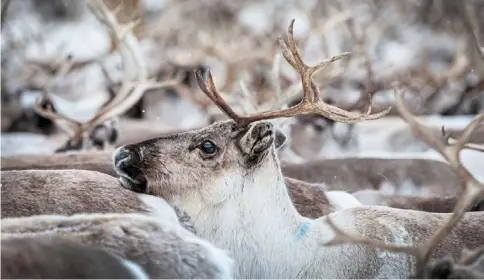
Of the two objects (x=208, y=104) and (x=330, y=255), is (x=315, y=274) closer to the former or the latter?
(x=330, y=255)

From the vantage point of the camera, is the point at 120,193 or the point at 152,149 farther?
the point at 120,193

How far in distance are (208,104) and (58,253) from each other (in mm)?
6217

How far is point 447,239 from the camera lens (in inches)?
123

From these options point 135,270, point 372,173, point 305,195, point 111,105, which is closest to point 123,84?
point 111,105

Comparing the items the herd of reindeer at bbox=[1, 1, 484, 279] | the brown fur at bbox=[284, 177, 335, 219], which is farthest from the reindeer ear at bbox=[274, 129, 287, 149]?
the brown fur at bbox=[284, 177, 335, 219]

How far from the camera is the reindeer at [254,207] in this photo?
9.77 ft

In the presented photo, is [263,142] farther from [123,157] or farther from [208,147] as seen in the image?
[123,157]

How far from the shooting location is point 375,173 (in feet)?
19.4

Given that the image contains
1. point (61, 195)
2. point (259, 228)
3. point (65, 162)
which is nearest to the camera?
point (259, 228)

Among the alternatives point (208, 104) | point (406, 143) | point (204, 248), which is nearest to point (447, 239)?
point (204, 248)

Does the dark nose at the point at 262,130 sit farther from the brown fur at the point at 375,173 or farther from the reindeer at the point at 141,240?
the brown fur at the point at 375,173

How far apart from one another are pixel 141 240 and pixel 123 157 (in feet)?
2.26

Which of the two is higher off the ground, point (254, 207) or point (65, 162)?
point (254, 207)

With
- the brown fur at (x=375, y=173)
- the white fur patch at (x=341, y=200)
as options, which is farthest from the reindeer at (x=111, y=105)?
the white fur patch at (x=341, y=200)
